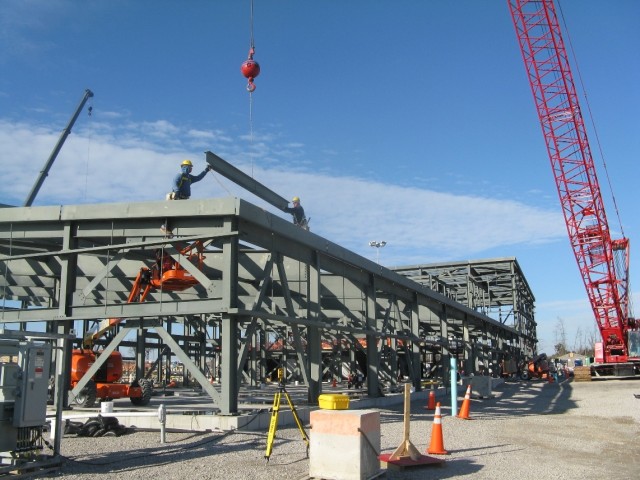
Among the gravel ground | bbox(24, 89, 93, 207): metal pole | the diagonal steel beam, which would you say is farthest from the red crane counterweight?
bbox(24, 89, 93, 207): metal pole

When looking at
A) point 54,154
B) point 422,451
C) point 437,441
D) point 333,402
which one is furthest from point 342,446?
point 54,154

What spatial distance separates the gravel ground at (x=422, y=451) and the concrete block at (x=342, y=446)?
0.50 m

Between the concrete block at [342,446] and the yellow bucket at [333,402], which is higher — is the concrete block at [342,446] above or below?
below

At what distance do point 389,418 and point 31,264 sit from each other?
521 inches

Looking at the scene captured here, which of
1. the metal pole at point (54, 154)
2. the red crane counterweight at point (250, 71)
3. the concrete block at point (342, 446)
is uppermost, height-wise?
the metal pole at point (54, 154)

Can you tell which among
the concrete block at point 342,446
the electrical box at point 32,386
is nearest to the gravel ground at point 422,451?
the concrete block at point 342,446

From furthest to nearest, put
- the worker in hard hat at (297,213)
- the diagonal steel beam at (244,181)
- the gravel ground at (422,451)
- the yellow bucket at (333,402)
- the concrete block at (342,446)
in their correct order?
the worker in hard hat at (297,213) → the diagonal steel beam at (244,181) → the gravel ground at (422,451) → the yellow bucket at (333,402) → the concrete block at (342,446)

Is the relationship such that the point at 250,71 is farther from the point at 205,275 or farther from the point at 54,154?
the point at 54,154

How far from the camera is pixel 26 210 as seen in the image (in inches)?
619

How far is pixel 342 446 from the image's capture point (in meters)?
8.51

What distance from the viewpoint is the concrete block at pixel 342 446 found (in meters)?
8.41

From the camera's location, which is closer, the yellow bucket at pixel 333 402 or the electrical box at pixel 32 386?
the yellow bucket at pixel 333 402

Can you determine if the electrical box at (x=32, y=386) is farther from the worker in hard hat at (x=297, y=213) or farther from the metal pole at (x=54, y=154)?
the metal pole at (x=54, y=154)

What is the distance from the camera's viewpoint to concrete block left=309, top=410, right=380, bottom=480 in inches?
331
